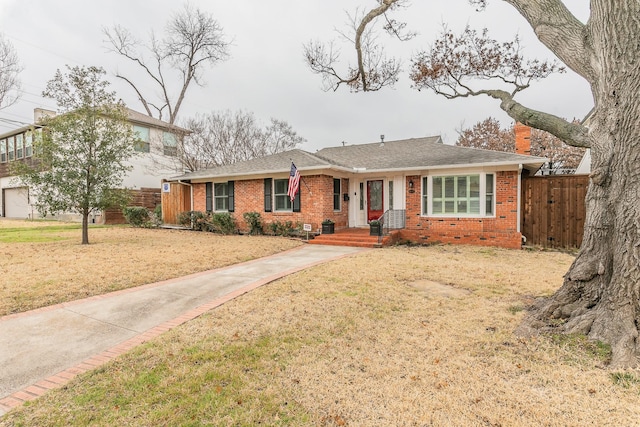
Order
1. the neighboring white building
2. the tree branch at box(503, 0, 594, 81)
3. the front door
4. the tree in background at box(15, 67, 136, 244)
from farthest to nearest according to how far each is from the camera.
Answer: the neighboring white building < the front door < the tree in background at box(15, 67, 136, 244) < the tree branch at box(503, 0, 594, 81)

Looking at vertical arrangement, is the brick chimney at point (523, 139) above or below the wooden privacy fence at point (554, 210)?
above

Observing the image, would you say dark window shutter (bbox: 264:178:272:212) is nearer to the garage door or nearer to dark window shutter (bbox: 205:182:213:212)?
dark window shutter (bbox: 205:182:213:212)

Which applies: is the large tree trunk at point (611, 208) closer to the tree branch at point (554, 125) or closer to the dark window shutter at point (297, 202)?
the tree branch at point (554, 125)

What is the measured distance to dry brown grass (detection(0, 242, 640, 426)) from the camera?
238cm

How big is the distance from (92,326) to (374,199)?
11052mm

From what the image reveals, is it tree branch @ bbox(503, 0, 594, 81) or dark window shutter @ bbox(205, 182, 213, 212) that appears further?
dark window shutter @ bbox(205, 182, 213, 212)

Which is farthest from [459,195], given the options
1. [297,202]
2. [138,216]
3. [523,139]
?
[138,216]

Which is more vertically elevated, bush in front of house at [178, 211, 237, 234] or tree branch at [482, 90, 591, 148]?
tree branch at [482, 90, 591, 148]

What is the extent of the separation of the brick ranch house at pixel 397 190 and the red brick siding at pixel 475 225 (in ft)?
0.10

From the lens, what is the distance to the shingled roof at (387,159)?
36.6 feet

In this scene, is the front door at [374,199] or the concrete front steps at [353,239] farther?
the front door at [374,199]

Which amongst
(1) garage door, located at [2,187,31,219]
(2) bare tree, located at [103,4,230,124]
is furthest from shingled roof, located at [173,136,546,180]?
(1) garage door, located at [2,187,31,219]

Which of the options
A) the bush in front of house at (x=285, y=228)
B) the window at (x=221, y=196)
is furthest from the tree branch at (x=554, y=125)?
the window at (x=221, y=196)

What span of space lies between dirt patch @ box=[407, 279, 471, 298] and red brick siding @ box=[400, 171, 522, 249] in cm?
594
